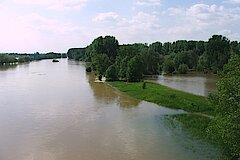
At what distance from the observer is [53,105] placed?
106ft

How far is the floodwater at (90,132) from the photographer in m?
17.9

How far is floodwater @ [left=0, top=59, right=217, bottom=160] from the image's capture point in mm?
17938

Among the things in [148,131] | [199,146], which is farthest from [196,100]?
[199,146]

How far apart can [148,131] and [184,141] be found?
3.13m

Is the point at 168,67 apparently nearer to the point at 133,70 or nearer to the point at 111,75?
the point at 111,75

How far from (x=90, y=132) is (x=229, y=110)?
12.1m

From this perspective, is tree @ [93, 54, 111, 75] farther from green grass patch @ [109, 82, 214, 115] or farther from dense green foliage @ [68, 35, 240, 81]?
green grass patch @ [109, 82, 214, 115]

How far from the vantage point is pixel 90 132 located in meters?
22.3

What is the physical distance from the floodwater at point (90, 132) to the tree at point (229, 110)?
5.10 m

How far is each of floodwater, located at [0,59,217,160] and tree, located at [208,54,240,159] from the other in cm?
510

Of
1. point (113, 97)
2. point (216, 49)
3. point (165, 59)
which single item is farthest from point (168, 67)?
point (113, 97)

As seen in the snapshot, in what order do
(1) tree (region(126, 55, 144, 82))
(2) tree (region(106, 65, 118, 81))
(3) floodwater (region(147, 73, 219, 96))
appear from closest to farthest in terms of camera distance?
1. (3) floodwater (region(147, 73, 219, 96))
2. (1) tree (region(126, 55, 144, 82))
3. (2) tree (region(106, 65, 118, 81))

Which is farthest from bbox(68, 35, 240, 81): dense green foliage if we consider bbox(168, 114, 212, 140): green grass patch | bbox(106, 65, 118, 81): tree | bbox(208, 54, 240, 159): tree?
bbox(208, 54, 240, 159): tree

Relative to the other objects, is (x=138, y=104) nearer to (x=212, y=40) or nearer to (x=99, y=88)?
(x=99, y=88)
